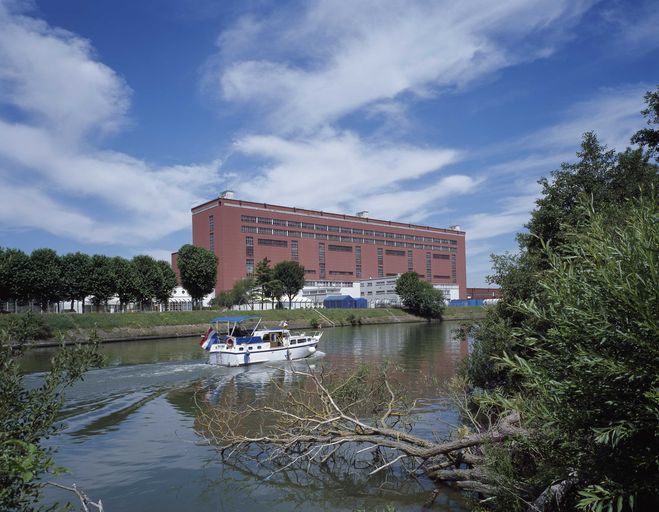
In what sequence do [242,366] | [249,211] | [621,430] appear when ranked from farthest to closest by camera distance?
[249,211] → [242,366] → [621,430]

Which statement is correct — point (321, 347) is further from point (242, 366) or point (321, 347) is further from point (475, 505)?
point (475, 505)

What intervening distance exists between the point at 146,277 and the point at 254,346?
125 feet

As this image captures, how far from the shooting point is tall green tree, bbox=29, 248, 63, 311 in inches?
2239

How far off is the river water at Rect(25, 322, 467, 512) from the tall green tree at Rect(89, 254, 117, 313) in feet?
115

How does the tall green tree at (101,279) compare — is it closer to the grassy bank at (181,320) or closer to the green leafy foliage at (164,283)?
the grassy bank at (181,320)

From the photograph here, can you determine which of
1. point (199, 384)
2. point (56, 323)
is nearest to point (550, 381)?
point (199, 384)

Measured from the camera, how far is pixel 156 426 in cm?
1792

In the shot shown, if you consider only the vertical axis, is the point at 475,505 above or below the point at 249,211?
below

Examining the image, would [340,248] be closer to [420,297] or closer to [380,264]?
[380,264]

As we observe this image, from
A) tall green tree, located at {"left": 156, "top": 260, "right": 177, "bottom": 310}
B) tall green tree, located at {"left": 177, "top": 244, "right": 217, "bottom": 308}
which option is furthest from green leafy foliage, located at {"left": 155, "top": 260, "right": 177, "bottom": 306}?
tall green tree, located at {"left": 177, "top": 244, "right": 217, "bottom": 308}

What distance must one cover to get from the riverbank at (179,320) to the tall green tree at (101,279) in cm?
490

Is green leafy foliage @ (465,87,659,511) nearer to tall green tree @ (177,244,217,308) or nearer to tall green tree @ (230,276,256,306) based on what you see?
tall green tree @ (177,244,217,308)

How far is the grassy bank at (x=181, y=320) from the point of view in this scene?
5428cm

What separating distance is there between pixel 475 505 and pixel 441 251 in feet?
419
